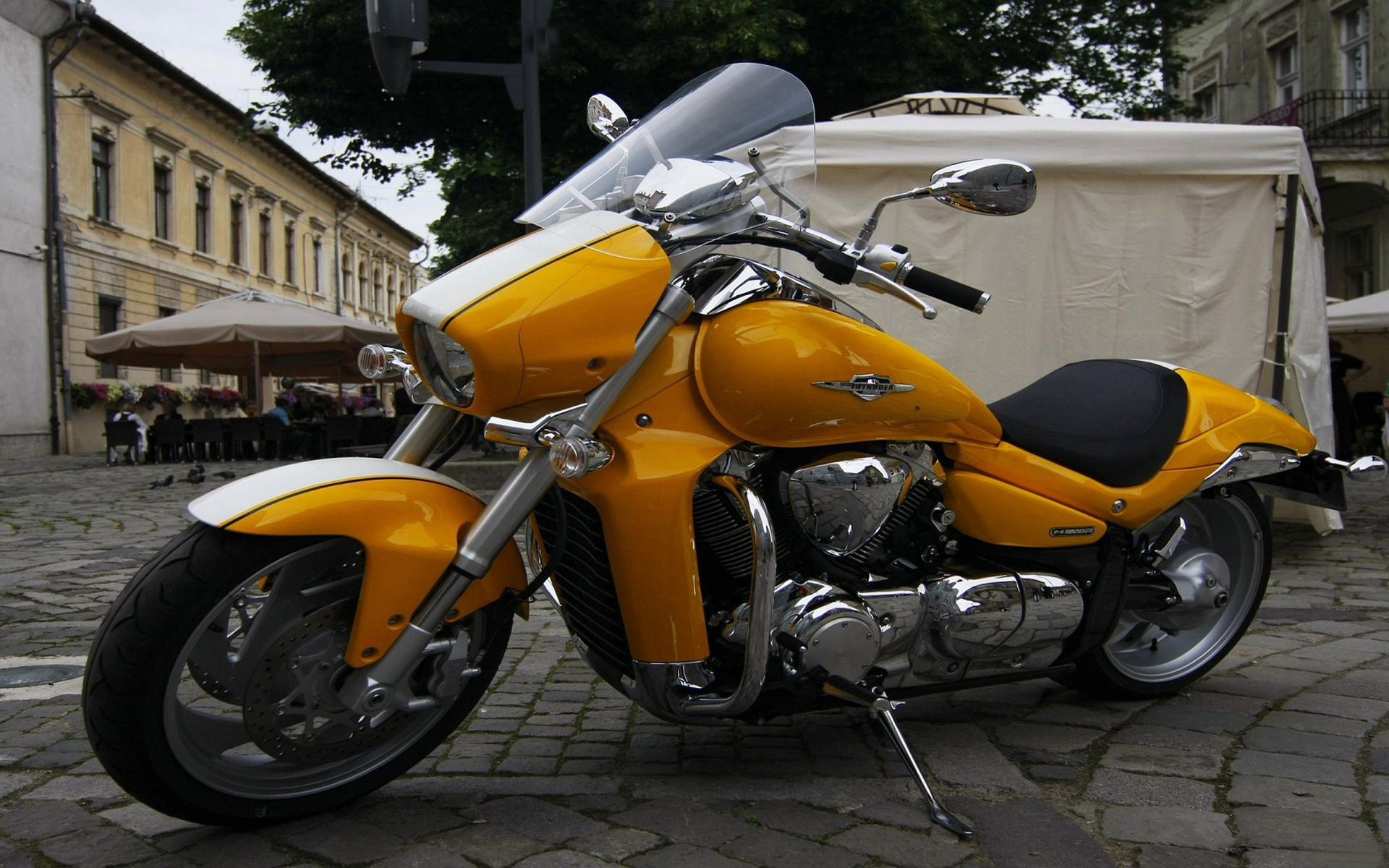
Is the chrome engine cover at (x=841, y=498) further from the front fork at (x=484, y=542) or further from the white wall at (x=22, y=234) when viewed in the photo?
the white wall at (x=22, y=234)

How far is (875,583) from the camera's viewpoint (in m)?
2.85

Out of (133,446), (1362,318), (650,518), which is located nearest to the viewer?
(650,518)

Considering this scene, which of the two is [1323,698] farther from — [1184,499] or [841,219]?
[841,219]

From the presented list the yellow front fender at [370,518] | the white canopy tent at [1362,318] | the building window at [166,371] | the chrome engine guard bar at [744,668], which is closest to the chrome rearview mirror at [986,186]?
the chrome engine guard bar at [744,668]

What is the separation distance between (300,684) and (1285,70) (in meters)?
26.9

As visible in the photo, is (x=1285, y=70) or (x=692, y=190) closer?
(x=692, y=190)

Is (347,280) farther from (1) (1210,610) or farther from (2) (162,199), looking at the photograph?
A: (1) (1210,610)

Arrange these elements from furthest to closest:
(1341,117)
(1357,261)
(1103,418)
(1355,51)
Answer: (1357,261) < (1355,51) < (1341,117) < (1103,418)

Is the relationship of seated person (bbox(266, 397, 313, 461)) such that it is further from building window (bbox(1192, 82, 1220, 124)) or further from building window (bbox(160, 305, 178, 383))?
building window (bbox(1192, 82, 1220, 124))

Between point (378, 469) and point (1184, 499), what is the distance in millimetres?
2387

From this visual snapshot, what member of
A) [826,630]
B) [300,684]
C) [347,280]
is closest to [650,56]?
[826,630]

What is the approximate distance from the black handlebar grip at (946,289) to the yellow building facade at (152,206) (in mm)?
13889

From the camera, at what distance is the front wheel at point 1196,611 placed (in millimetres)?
3516

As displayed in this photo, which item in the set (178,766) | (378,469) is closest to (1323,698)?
(378,469)
